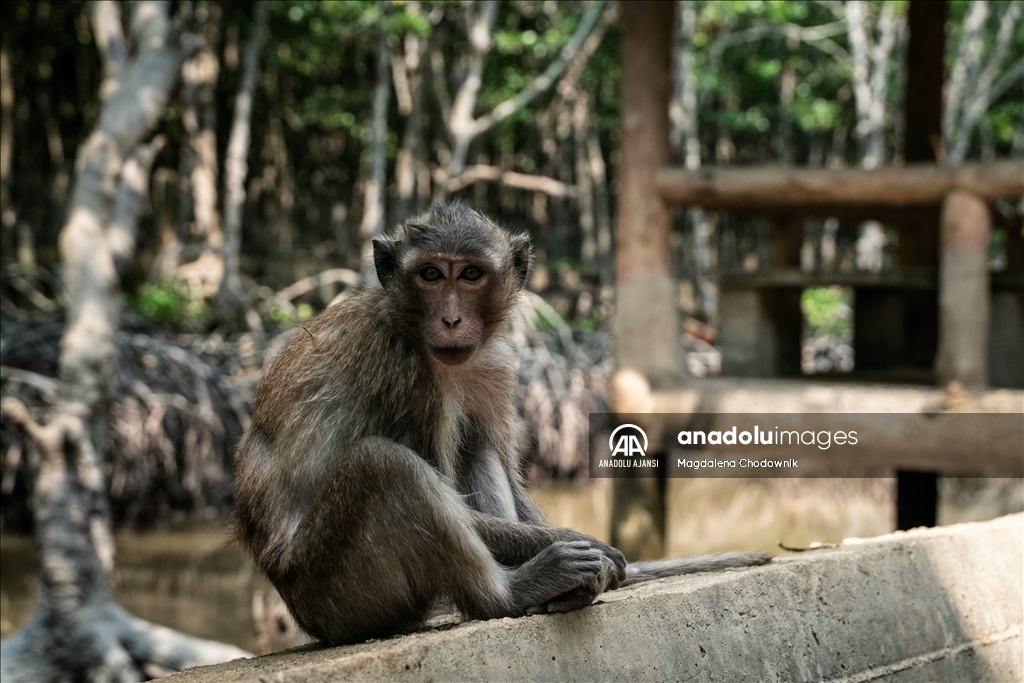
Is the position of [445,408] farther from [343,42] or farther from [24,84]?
[24,84]

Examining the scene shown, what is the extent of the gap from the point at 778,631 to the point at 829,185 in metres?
4.43

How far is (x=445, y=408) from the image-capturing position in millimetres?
3082

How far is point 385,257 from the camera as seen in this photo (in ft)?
10.6

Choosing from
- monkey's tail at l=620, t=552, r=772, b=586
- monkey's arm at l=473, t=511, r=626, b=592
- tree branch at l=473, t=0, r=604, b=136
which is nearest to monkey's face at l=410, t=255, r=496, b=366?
monkey's arm at l=473, t=511, r=626, b=592

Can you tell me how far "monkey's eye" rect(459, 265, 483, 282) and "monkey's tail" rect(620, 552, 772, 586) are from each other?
113 centimetres

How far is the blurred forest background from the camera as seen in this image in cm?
1027

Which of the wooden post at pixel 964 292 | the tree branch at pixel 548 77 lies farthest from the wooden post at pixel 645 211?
the tree branch at pixel 548 77

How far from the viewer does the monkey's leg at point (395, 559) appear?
2719 millimetres

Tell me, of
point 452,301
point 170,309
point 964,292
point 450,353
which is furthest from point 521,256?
point 170,309

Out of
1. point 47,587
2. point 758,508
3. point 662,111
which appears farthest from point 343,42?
point 47,587

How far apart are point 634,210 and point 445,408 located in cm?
521

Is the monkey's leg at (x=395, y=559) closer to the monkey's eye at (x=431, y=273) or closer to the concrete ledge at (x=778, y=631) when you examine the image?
the concrete ledge at (x=778, y=631)

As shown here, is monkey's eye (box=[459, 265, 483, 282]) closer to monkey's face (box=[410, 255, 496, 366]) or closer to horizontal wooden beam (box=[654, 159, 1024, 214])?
monkey's face (box=[410, 255, 496, 366])

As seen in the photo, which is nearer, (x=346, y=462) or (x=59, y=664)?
(x=346, y=462)
